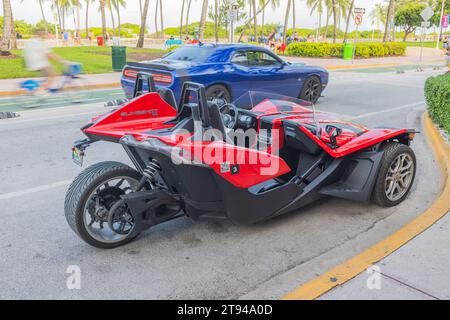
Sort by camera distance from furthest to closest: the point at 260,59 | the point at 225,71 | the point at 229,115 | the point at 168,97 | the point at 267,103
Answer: the point at 260,59 → the point at 225,71 → the point at 267,103 → the point at 229,115 → the point at 168,97

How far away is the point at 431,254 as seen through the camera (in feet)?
11.6

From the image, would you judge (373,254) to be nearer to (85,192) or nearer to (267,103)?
(267,103)

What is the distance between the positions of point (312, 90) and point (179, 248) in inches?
346

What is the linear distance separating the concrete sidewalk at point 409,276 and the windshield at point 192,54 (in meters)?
7.11

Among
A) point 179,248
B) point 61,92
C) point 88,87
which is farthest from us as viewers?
point 88,87

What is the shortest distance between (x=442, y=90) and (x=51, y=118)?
7456 mm

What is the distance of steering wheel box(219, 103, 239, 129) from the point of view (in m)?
4.36

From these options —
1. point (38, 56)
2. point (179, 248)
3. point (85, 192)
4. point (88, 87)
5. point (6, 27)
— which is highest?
point (6, 27)

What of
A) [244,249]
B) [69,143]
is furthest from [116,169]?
[69,143]

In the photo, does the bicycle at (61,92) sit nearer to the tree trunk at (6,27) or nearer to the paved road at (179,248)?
the paved road at (179,248)

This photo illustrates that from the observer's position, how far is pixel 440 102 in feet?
25.5

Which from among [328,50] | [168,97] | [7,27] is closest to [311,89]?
[168,97]

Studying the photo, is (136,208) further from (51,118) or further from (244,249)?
(51,118)
